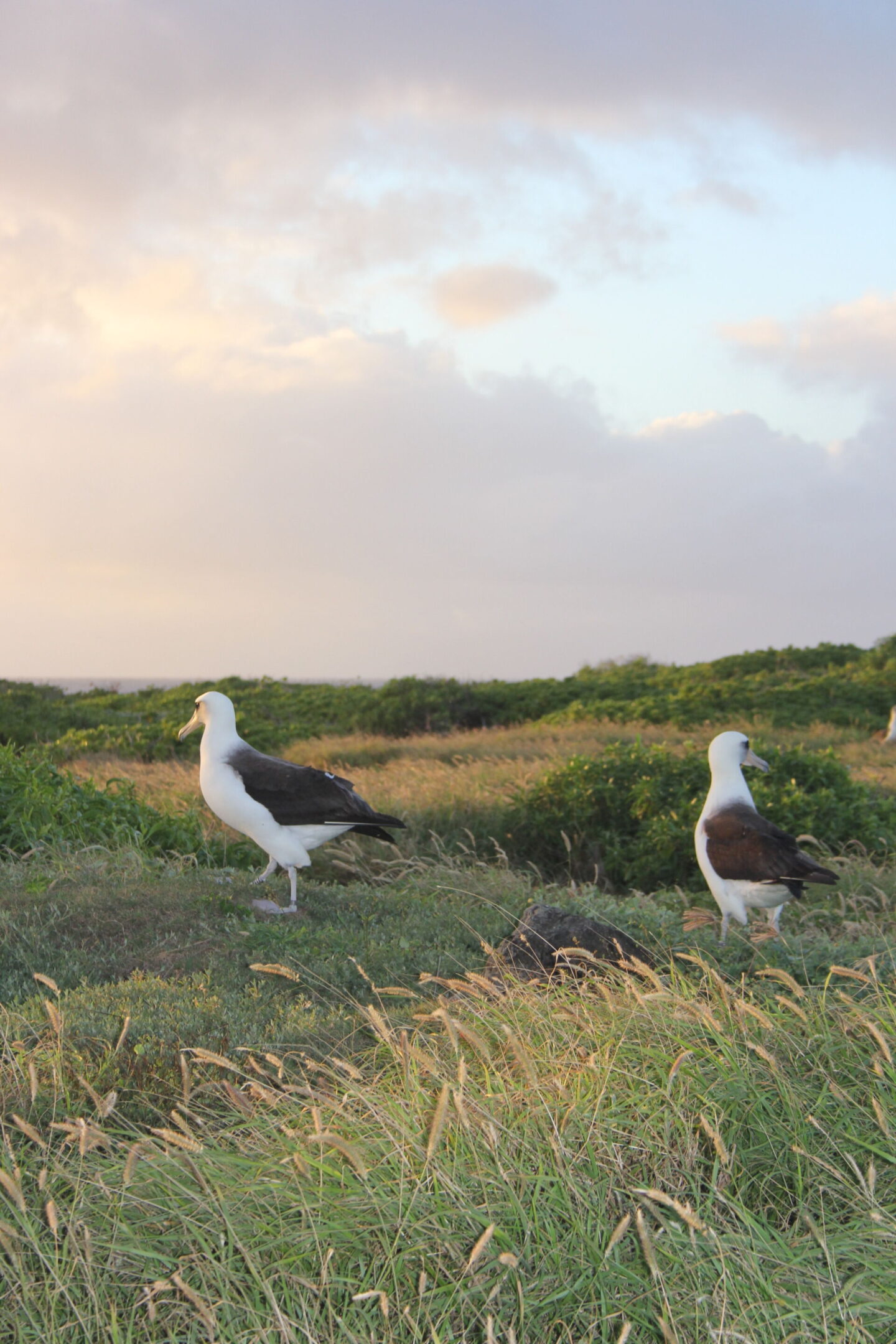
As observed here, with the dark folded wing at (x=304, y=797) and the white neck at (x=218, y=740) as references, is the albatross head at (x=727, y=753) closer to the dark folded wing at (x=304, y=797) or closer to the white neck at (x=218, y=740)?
the dark folded wing at (x=304, y=797)

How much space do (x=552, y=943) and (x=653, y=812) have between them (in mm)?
5259

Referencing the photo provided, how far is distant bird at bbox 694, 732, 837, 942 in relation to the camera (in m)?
6.93

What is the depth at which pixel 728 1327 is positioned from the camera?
3098 millimetres

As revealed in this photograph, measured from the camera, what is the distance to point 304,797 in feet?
→ 23.6

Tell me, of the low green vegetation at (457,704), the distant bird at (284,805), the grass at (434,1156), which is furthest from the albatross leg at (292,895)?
the low green vegetation at (457,704)

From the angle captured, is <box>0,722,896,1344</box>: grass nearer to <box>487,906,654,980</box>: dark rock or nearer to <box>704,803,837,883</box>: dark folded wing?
<box>487,906,654,980</box>: dark rock

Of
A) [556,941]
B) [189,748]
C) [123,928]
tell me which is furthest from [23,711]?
[556,941]

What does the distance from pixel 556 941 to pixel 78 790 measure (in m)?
5.58

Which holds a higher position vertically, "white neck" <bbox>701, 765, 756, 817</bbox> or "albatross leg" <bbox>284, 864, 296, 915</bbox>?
"white neck" <bbox>701, 765, 756, 817</bbox>

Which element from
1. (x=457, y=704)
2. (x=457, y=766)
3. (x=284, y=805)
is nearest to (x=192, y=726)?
(x=284, y=805)

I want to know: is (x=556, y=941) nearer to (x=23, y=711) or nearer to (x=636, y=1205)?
(x=636, y=1205)

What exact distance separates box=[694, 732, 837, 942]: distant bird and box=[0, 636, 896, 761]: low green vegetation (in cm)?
1194

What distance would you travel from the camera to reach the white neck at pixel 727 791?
7574 mm

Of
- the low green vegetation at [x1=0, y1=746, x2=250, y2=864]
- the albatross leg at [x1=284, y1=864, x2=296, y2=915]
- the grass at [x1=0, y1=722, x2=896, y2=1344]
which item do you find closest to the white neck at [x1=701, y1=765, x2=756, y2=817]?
the grass at [x1=0, y1=722, x2=896, y2=1344]
